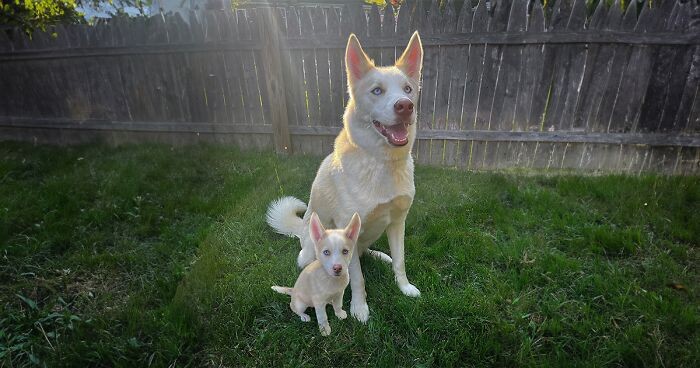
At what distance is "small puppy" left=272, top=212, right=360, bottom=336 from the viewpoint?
2.27 meters

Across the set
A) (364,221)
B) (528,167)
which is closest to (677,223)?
(528,167)

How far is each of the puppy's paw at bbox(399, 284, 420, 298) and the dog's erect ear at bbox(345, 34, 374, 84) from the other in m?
1.56

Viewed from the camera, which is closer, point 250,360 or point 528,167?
point 250,360

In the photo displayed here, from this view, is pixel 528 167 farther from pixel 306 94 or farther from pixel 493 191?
pixel 306 94

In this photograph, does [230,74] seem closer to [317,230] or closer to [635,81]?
[317,230]

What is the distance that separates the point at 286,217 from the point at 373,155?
1268mm

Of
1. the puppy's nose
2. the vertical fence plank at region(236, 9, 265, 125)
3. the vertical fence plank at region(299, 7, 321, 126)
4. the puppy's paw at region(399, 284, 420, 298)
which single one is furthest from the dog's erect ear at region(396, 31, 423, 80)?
the vertical fence plank at region(236, 9, 265, 125)

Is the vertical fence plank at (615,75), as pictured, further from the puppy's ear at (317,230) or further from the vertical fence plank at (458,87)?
the puppy's ear at (317,230)

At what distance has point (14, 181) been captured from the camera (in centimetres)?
471

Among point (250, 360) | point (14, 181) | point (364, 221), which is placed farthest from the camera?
point (14, 181)

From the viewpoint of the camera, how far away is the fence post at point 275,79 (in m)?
5.39

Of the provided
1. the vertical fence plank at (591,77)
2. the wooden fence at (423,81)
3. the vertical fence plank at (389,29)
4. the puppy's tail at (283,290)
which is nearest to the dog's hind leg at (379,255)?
the puppy's tail at (283,290)

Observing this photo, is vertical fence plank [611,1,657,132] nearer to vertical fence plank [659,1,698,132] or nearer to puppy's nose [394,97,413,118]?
vertical fence plank [659,1,698,132]

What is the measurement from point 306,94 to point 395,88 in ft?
12.0
